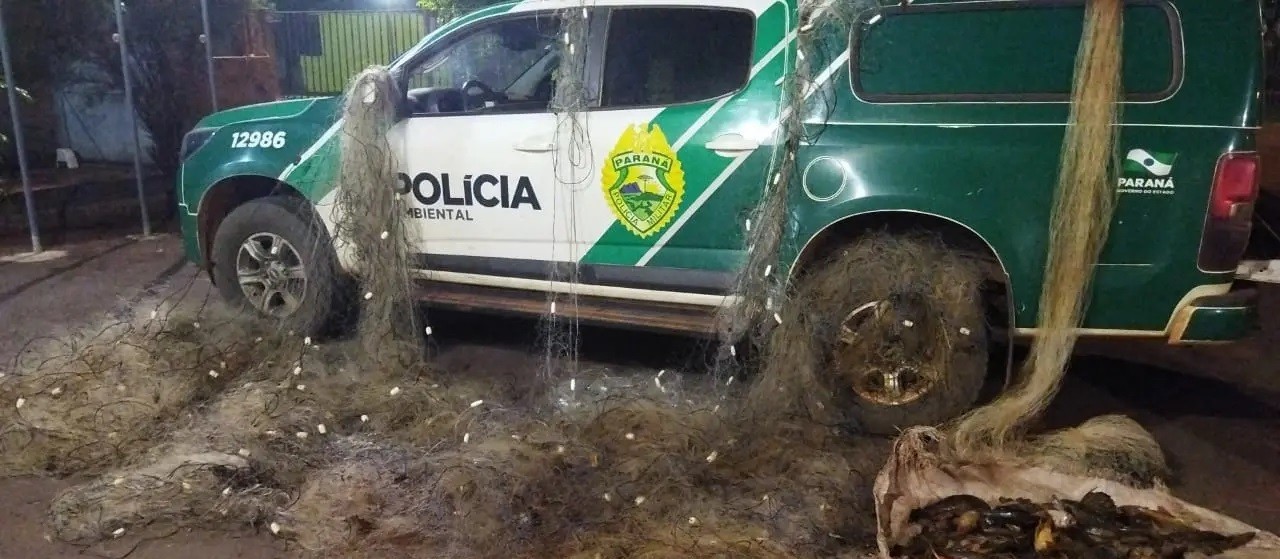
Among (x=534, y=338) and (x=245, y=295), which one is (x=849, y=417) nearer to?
(x=534, y=338)

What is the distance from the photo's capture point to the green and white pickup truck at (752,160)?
3730 mm

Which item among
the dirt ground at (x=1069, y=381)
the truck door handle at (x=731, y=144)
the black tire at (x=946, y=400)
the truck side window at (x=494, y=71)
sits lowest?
the dirt ground at (x=1069, y=381)

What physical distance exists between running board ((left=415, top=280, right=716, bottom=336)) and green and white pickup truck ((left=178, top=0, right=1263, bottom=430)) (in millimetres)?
13

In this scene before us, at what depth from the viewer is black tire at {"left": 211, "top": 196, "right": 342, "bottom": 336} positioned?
16.9ft

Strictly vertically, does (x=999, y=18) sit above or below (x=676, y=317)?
above

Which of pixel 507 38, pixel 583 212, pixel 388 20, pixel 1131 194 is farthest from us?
pixel 388 20

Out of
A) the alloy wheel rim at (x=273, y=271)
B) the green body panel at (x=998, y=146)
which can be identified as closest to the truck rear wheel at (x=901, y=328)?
the green body panel at (x=998, y=146)

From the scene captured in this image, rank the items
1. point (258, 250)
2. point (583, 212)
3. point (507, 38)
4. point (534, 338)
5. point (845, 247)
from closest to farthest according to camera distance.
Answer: point (845, 247) < point (583, 212) < point (507, 38) < point (258, 250) < point (534, 338)

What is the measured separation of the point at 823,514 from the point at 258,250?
3.49m

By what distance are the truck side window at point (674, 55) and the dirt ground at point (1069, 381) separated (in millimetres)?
1434

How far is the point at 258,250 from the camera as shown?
17.5 feet

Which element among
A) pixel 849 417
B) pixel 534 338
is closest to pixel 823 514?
pixel 849 417

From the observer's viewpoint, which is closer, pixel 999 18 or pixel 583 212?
pixel 999 18

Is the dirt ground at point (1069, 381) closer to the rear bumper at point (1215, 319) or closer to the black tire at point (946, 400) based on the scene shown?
the rear bumper at point (1215, 319)
